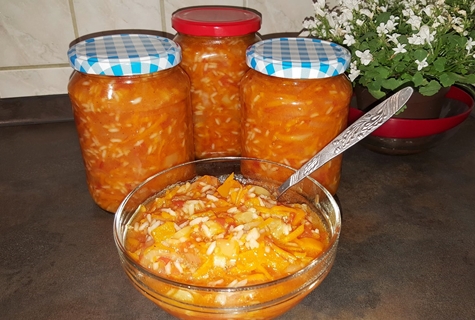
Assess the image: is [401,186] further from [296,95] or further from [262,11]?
[262,11]

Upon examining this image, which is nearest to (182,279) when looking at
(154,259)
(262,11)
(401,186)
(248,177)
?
(154,259)

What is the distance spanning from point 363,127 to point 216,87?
418 millimetres

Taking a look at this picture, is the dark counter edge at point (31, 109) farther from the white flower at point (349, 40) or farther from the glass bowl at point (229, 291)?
the white flower at point (349, 40)

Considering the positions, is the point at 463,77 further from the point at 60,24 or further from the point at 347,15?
the point at 60,24

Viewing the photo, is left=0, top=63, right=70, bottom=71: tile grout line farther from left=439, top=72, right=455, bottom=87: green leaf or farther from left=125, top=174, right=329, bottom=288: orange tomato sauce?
left=439, top=72, right=455, bottom=87: green leaf

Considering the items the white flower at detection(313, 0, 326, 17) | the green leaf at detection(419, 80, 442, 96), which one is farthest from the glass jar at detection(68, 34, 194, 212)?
the green leaf at detection(419, 80, 442, 96)

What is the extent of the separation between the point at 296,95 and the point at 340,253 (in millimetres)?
332

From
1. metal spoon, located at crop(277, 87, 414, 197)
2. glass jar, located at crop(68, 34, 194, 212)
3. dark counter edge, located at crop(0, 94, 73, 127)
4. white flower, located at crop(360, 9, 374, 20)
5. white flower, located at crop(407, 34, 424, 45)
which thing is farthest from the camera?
dark counter edge, located at crop(0, 94, 73, 127)

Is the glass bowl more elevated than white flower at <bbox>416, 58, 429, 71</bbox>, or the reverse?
white flower at <bbox>416, 58, 429, 71</bbox>

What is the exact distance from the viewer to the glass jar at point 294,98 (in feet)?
2.88

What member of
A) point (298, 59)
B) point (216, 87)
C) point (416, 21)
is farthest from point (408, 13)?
point (216, 87)

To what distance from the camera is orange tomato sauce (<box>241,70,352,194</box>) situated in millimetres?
921

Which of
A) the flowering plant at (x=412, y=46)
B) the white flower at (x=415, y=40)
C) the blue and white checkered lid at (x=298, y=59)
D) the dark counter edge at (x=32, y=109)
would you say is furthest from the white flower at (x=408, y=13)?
the dark counter edge at (x=32, y=109)

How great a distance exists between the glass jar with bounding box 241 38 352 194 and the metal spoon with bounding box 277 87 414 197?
0.10 m
